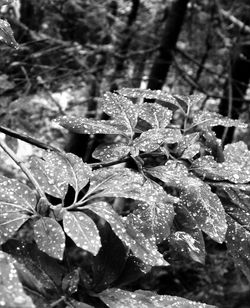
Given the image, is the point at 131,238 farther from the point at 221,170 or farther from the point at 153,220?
the point at 221,170

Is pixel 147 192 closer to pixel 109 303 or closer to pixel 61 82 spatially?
pixel 109 303

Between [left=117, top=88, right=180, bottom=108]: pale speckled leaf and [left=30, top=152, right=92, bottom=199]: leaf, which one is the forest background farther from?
[left=30, top=152, right=92, bottom=199]: leaf

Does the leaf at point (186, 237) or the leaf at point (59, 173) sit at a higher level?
the leaf at point (59, 173)

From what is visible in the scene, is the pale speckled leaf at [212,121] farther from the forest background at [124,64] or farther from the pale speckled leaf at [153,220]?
the forest background at [124,64]

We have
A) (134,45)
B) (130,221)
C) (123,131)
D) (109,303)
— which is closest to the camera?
(109,303)

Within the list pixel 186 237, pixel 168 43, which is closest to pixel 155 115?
pixel 186 237

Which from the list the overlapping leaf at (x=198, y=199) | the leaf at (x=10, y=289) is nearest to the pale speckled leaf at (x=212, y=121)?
the overlapping leaf at (x=198, y=199)

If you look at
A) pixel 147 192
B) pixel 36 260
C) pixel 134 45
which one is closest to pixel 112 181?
pixel 147 192
